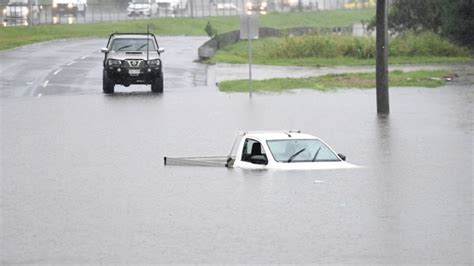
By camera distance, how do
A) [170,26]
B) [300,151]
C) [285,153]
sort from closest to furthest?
[285,153] < [300,151] < [170,26]

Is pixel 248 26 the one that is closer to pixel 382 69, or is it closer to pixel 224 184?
pixel 382 69

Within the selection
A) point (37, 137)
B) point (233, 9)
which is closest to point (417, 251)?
point (37, 137)

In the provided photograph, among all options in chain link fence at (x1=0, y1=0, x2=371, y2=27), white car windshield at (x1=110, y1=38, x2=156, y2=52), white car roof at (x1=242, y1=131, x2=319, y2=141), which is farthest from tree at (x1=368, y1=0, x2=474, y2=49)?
white car roof at (x1=242, y1=131, x2=319, y2=141)

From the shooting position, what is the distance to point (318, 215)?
19641mm

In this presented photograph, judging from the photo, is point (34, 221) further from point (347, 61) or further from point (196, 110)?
point (347, 61)

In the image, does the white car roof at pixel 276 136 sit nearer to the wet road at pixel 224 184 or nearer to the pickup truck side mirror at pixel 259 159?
the pickup truck side mirror at pixel 259 159

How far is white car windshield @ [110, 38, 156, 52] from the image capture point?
47781 millimetres

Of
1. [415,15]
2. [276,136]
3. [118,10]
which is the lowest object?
[276,136]

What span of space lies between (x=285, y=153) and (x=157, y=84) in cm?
2216

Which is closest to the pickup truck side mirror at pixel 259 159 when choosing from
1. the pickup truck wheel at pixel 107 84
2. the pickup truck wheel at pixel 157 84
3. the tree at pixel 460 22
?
the pickup truck wheel at pixel 157 84

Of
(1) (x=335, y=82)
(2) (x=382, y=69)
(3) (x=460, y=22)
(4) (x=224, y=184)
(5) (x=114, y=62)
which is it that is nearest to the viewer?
(4) (x=224, y=184)

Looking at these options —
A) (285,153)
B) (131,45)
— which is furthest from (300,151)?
(131,45)

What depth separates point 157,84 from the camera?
47062 mm

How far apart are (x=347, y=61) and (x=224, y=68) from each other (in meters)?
7.21
